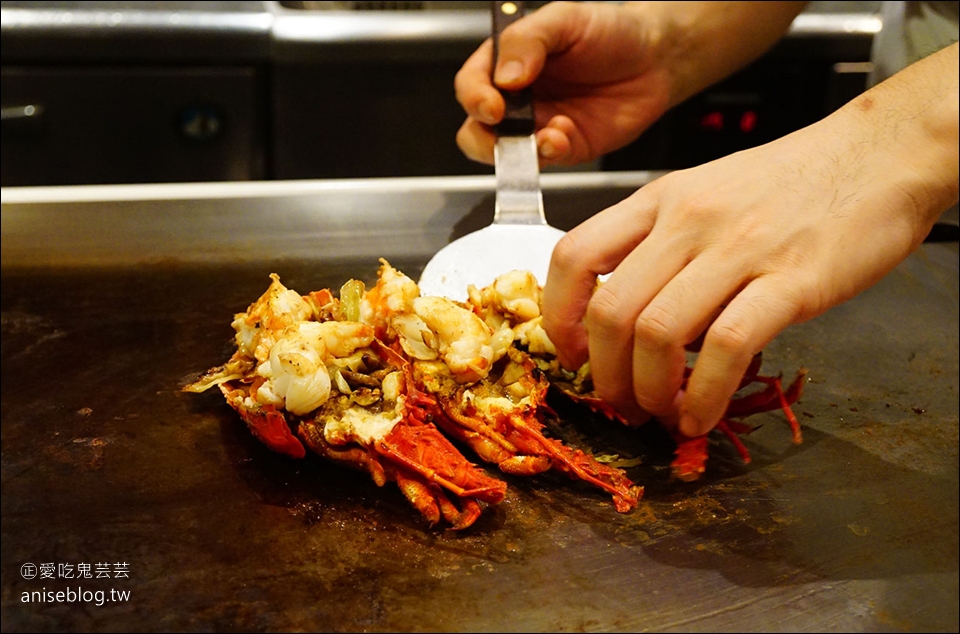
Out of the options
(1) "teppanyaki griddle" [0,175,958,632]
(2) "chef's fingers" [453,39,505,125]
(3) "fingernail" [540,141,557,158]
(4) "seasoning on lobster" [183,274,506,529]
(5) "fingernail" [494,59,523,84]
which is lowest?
(1) "teppanyaki griddle" [0,175,958,632]

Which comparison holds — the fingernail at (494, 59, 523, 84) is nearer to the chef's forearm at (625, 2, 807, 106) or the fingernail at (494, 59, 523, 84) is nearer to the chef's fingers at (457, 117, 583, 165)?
the chef's fingers at (457, 117, 583, 165)

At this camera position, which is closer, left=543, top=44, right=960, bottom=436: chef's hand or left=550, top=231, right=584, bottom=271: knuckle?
left=543, top=44, right=960, bottom=436: chef's hand

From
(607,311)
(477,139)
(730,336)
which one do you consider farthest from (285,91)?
(730,336)

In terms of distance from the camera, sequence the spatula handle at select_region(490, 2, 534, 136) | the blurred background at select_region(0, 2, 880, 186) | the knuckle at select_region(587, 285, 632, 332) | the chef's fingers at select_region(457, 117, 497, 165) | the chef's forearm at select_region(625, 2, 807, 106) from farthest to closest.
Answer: the blurred background at select_region(0, 2, 880, 186)
the chef's forearm at select_region(625, 2, 807, 106)
the chef's fingers at select_region(457, 117, 497, 165)
the spatula handle at select_region(490, 2, 534, 136)
the knuckle at select_region(587, 285, 632, 332)

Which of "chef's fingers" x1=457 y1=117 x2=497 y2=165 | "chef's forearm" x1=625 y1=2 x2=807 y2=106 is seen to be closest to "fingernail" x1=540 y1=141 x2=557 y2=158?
"chef's fingers" x1=457 y1=117 x2=497 y2=165

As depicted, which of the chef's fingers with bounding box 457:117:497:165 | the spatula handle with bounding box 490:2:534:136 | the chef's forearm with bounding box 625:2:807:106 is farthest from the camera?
the chef's forearm with bounding box 625:2:807:106

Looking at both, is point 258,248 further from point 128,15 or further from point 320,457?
point 128,15

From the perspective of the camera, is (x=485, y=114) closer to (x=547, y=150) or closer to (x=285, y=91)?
(x=547, y=150)

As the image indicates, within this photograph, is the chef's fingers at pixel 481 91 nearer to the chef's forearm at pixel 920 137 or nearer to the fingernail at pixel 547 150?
the fingernail at pixel 547 150
